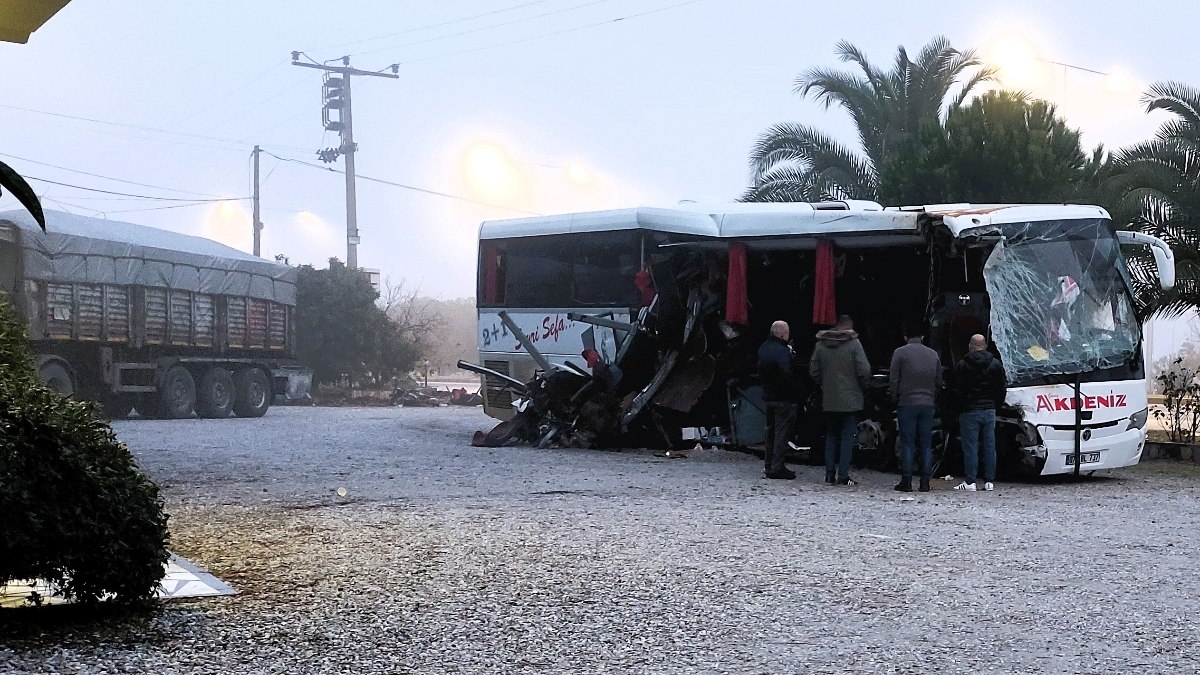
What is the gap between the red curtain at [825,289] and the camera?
50.0ft

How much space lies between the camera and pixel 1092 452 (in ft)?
44.3

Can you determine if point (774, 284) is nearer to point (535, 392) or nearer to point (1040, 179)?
point (535, 392)

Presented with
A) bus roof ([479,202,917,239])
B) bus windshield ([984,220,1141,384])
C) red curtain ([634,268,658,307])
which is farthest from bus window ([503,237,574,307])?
bus windshield ([984,220,1141,384])

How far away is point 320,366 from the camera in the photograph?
40.4 m

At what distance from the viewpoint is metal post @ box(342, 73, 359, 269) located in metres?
44.3

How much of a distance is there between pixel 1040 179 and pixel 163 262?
16.6 m

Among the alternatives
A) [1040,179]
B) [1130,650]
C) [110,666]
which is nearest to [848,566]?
[1130,650]

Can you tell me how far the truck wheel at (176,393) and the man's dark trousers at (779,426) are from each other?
1650cm

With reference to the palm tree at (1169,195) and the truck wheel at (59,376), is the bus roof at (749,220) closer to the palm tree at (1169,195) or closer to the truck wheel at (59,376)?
the palm tree at (1169,195)

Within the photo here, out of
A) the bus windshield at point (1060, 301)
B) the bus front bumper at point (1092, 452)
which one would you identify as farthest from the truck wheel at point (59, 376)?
the bus front bumper at point (1092, 452)

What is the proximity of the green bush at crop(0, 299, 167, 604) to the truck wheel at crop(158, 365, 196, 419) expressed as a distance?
21.4 m

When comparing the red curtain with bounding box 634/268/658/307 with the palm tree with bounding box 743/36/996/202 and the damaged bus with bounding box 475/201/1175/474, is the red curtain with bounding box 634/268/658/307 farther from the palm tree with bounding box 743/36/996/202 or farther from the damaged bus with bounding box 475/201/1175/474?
the palm tree with bounding box 743/36/996/202

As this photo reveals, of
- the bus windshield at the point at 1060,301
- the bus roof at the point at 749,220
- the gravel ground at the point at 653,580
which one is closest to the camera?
the gravel ground at the point at 653,580

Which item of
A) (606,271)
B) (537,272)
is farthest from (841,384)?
(537,272)
